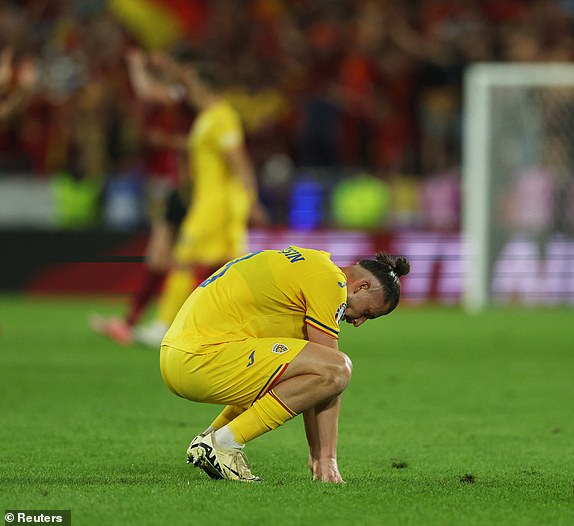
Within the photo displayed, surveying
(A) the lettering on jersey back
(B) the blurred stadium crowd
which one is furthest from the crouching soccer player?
(B) the blurred stadium crowd

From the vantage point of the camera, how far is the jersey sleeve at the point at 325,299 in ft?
20.2

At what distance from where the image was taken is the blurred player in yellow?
1249cm

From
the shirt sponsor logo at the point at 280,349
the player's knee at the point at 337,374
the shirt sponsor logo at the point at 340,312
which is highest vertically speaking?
the shirt sponsor logo at the point at 340,312

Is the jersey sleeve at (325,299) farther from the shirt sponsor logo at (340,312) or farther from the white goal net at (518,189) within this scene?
the white goal net at (518,189)

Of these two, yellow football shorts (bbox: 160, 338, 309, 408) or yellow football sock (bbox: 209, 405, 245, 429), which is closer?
yellow football shorts (bbox: 160, 338, 309, 408)

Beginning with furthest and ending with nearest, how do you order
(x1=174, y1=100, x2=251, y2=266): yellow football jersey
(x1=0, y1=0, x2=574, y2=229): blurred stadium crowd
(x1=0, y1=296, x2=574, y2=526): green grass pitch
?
(x1=0, y1=0, x2=574, y2=229): blurred stadium crowd, (x1=174, y1=100, x2=251, y2=266): yellow football jersey, (x1=0, y1=296, x2=574, y2=526): green grass pitch

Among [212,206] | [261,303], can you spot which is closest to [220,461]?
[261,303]

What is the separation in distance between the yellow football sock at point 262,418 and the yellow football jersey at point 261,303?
32cm

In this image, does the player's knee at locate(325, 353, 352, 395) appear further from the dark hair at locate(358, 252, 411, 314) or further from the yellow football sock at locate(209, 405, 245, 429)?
the yellow football sock at locate(209, 405, 245, 429)

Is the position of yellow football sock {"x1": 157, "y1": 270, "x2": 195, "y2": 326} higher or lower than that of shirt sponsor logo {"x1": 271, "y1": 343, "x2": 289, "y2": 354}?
lower

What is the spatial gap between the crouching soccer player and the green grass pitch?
0.21 metres

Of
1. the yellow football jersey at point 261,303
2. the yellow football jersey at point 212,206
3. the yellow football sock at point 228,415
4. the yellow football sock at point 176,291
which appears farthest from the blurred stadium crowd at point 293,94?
the yellow football jersey at point 261,303

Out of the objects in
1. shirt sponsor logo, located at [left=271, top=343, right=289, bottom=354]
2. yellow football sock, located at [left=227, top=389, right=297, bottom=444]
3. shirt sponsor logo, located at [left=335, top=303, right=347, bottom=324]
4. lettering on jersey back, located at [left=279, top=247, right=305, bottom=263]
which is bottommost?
yellow football sock, located at [left=227, top=389, right=297, bottom=444]

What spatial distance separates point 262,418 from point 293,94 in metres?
13.2
